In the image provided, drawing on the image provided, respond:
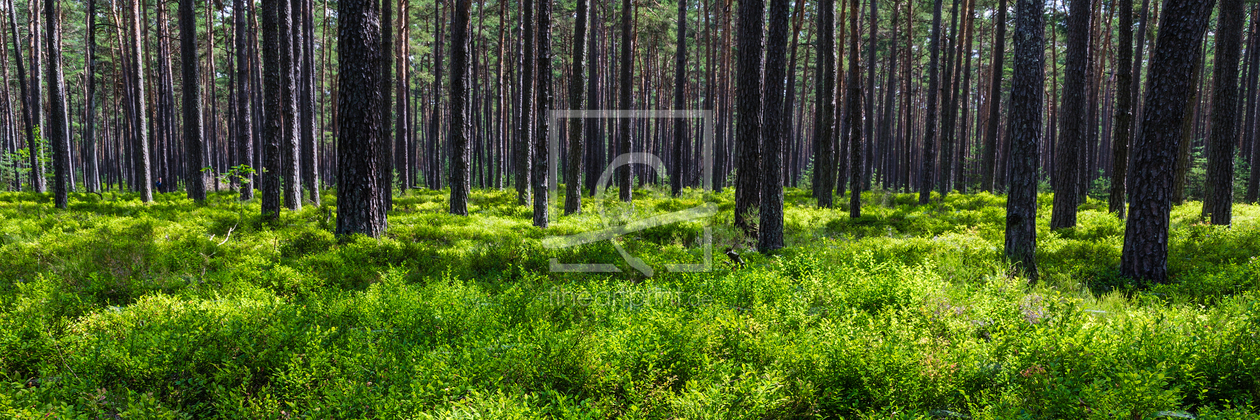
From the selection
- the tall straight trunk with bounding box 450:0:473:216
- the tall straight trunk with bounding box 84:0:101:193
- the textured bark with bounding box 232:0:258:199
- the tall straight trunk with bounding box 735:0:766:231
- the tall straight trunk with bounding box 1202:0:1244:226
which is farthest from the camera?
the tall straight trunk with bounding box 84:0:101:193

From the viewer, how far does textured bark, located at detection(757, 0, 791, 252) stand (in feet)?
25.7

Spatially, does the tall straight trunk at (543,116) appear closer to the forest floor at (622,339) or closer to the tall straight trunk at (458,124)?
the tall straight trunk at (458,124)

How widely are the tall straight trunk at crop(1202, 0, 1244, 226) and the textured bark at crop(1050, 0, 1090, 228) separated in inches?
76.8

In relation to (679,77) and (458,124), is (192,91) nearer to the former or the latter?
(458,124)

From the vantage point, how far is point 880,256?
24.0 feet

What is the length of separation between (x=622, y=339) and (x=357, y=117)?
6172 millimetres

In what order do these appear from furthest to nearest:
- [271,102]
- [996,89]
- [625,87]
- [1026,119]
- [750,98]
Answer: [996,89]
[625,87]
[271,102]
[750,98]
[1026,119]

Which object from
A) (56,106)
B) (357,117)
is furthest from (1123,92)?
(56,106)

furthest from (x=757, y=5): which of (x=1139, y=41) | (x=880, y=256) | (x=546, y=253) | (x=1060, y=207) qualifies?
(x=1139, y=41)

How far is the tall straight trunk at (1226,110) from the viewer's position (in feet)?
32.3

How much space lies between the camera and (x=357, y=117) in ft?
26.5

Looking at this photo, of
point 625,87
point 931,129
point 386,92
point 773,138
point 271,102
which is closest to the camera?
point 773,138

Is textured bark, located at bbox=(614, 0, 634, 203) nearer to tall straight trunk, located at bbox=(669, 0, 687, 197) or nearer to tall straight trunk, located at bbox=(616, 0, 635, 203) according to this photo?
tall straight trunk, located at bbox=(616, 0, 635, 203)

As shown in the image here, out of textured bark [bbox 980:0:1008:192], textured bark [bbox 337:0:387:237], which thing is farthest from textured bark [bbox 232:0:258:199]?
textured bark [bbox 980:0:1008:192]
